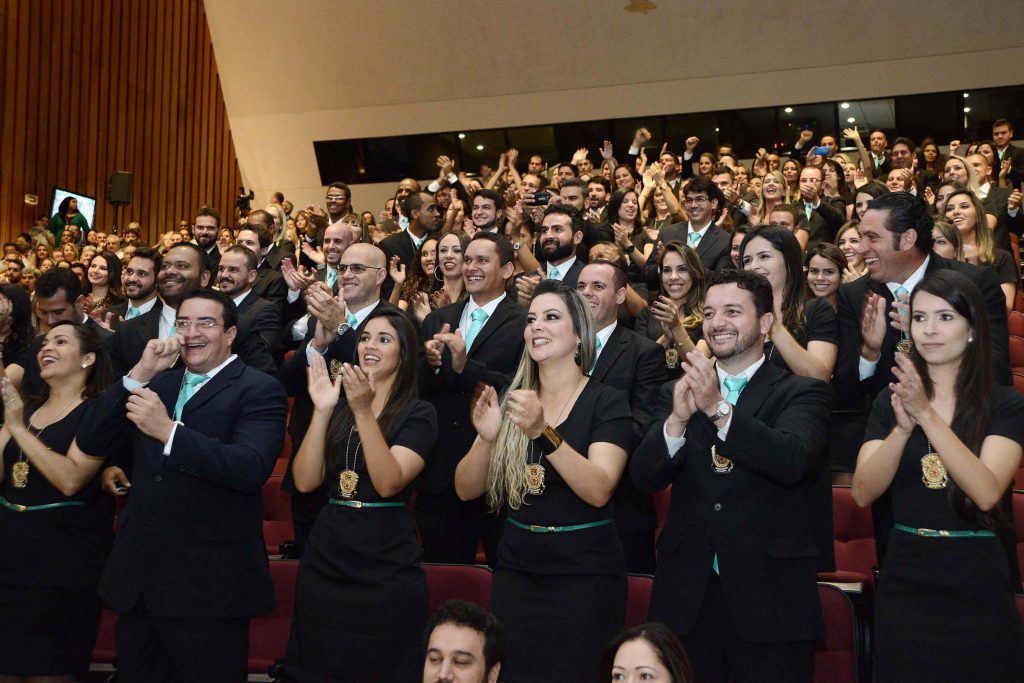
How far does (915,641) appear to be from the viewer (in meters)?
2.33

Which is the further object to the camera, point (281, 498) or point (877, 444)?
point (281, 498)

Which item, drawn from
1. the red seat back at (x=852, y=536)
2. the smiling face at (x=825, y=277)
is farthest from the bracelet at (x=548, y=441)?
the smiling face at (x=825, y=277)

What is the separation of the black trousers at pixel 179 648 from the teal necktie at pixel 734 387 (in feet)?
Result: 4.64

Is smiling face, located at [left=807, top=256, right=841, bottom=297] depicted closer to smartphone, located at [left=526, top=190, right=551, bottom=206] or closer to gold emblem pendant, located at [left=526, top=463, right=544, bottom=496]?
smartphone, located at [left=526, top=190, right=551, bottom=206]

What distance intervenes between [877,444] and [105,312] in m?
3.99

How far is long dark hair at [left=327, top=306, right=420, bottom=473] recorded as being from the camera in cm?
302

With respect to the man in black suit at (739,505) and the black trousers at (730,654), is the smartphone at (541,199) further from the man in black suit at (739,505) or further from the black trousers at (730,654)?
the black trousers at (730,654)

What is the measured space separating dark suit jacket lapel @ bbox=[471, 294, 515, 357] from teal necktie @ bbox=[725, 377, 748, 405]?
4.83ft

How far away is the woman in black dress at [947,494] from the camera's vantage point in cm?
229

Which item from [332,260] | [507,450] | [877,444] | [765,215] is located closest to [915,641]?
[877,444]

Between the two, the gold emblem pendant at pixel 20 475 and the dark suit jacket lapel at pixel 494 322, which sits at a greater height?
the dark suit jacket lapel at pixel 494 322

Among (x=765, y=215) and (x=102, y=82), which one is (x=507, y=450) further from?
(x=102, y=82)

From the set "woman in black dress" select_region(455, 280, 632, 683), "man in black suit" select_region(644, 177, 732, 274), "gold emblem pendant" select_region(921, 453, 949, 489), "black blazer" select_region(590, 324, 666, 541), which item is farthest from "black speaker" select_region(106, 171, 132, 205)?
"gold emblem pendant" select_region(921, 453, 949, 489)

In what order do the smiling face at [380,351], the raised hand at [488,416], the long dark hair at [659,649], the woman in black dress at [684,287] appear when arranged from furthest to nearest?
1. the woman in black dress at [684,287]
2. the smiling face at [380,351]
3. the raised hand at [488,416]
4. the long dark hair at [659,649]
